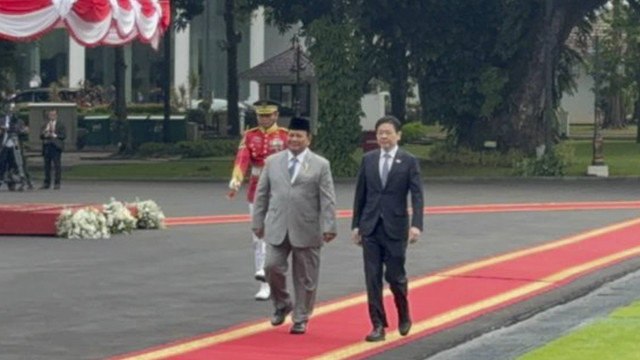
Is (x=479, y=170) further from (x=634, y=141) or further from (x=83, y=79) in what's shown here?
(x=83, y=79)

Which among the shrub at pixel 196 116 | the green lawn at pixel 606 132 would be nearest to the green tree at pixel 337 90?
the shrub at pixel 196 116

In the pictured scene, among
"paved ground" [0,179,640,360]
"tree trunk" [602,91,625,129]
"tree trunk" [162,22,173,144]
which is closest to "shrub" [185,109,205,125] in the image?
"tree trunk" [162,22,173,144]

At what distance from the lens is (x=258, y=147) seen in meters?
18.1

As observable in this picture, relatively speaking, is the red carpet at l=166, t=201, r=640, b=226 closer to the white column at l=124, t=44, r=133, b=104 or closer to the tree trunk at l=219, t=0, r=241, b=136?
the tree trunk at l=219, t=0, r=241, b=136

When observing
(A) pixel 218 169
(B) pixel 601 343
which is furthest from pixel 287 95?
(B) pixel 601 343

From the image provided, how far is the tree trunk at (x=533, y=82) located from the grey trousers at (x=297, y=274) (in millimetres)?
30869

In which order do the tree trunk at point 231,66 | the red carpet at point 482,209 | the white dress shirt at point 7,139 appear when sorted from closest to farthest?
the red carpet at point 482,209 → the white dress shirt at point 7,139 → the tree trunk at point 231,66

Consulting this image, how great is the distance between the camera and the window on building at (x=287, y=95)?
65.2 m

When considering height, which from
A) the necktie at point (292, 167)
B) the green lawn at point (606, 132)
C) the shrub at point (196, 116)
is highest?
the necktie at point (292, 167)

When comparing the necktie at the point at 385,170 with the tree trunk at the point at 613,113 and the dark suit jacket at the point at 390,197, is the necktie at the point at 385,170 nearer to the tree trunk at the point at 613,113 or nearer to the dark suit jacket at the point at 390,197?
the dark suit jacket at the point at 390,197

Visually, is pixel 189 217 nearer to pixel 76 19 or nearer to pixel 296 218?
pixel 76 19

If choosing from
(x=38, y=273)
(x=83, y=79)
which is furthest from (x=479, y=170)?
(x=83, y=79)

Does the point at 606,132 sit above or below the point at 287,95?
below

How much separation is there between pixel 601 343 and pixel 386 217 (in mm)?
2153
